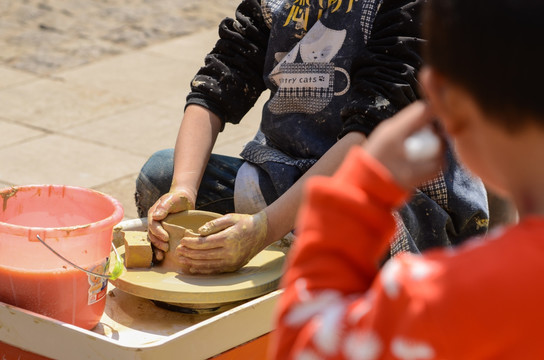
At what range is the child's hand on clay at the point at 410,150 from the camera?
1.00 m

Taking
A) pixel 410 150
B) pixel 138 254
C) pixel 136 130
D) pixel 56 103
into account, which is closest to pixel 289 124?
pixel 138 254

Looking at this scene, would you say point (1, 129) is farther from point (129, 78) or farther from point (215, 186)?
point (215, 186)

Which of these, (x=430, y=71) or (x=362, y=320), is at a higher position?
(x=430, y=71)

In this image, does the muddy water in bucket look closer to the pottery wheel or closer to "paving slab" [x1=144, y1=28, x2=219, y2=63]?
the pottery wheel

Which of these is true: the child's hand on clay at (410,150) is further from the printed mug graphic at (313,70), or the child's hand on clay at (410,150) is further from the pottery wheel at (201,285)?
the printed mug graphic at (313,70)

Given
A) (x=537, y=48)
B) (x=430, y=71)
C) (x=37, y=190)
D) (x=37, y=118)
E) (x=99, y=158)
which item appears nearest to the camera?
(x=537, y=48)

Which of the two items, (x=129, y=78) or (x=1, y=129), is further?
(x=129, y=78)

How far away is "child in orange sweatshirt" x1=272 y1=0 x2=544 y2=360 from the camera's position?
35.2 inches

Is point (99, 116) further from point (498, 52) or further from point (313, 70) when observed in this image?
point (498, 52)

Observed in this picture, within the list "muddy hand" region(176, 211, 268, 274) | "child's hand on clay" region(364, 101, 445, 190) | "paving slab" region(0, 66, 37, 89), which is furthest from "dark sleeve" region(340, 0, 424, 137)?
"paving slab" region(0, 66, 37, 89)

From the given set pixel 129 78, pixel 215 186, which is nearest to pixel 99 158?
pixel 129 78

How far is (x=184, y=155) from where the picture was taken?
2.40m

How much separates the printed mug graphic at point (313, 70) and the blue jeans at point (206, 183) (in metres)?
0.28

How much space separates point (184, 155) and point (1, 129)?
185 cm
